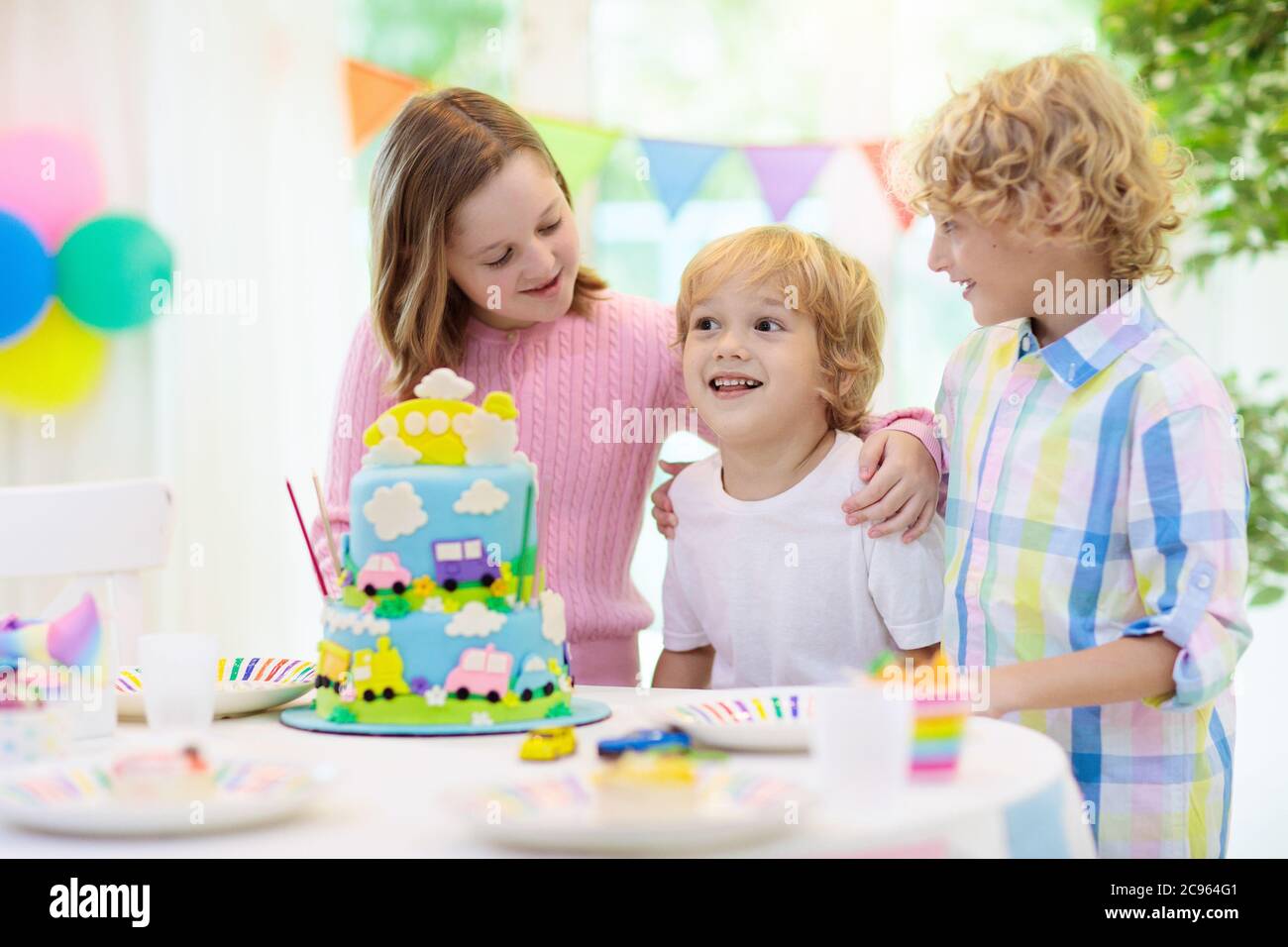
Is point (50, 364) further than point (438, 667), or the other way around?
point (50, 364)

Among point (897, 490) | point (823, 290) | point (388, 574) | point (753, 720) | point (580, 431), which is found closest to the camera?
point (753, 720)

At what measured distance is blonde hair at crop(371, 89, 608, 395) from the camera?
179 centimetres

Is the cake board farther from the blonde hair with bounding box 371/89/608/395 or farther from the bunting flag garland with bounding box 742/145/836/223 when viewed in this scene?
the bunting flag garland with bounding box 742/145/836/223

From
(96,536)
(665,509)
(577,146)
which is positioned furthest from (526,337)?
(577,146)

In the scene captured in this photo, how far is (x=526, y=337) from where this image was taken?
6.33ft

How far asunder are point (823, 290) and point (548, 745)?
2.61 feet

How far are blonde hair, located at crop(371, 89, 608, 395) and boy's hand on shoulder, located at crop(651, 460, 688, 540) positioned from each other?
33cm

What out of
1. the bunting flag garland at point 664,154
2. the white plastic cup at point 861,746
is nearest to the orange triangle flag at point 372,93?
the bunting flag garland at point 664,154

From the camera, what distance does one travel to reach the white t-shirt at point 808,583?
1.62m

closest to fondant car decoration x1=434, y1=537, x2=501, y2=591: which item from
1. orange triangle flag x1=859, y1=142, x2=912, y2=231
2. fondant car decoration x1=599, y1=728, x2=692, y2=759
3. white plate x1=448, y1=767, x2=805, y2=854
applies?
fondant car decoration x1=599, y1=728, x2=692, y2=759

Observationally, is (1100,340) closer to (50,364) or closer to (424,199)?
(424,199)

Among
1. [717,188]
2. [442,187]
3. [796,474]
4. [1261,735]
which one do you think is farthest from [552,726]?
[1261,735]

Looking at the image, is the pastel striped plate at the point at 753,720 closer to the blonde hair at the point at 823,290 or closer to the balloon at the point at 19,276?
the blonde hair at the point at 823,290
